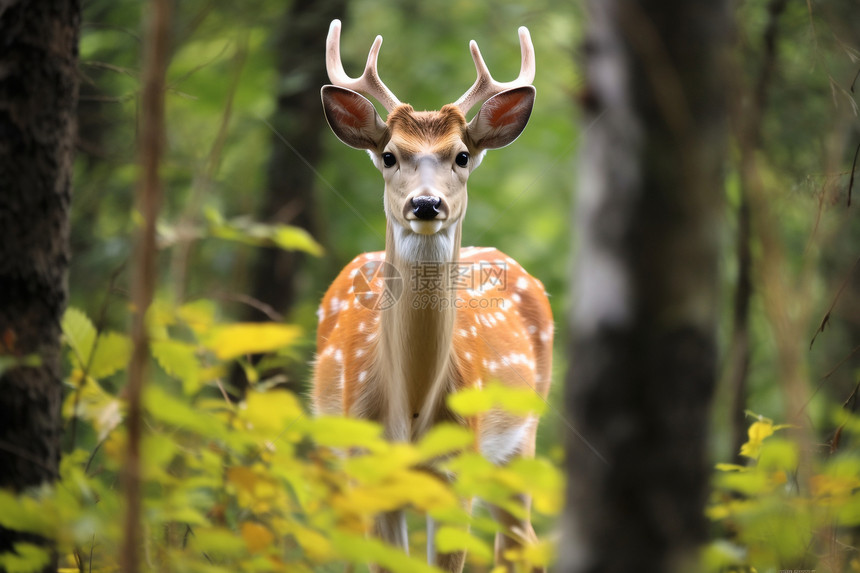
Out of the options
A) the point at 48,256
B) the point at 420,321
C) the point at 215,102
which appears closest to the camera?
the point at 48,256

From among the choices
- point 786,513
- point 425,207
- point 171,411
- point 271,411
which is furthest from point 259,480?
point 425,207

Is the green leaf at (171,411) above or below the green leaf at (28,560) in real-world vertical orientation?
above

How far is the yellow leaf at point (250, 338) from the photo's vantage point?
1542 mm

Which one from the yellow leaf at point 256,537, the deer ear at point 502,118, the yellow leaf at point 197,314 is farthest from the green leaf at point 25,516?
the deer ear at point 502,118

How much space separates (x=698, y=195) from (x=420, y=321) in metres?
2.37

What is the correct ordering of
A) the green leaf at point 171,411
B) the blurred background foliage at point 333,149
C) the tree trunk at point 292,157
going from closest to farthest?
1. the green leaf at point 171,411
2. the blurred background foliage at point 333,149
3. the tree trunk at point 292,157

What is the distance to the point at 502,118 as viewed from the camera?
381 cm

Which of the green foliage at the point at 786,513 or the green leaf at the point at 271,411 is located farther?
the green foliage at the point at 786,513

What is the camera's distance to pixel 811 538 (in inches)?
90.0

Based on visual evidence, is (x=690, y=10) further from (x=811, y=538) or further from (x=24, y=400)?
(x=24, y=400)

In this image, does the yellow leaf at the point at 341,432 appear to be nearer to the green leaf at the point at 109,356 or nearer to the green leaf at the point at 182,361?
the green leaf at the point at 182,361

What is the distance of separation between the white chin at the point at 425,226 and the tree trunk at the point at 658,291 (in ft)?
6.88

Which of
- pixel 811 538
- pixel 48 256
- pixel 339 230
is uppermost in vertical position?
pixel 339 230

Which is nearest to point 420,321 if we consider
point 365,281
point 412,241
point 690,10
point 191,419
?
point 412,241
